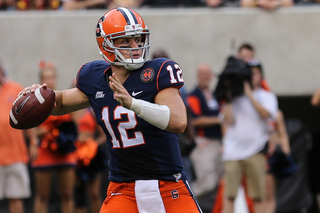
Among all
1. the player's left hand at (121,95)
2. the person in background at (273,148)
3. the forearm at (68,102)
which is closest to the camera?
the player's left hand at (121,95)

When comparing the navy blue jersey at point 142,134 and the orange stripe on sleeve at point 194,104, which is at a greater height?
the navy blue jersey at point 142,134

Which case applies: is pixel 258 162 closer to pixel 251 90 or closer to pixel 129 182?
pixel 251 90

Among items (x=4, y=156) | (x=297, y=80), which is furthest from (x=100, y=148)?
(x=297, y=80)

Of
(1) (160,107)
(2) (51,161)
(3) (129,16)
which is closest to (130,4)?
(2) (51,161)

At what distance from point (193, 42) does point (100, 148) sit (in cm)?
214

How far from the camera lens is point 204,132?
6.58m

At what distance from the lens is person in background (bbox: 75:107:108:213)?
254 inches

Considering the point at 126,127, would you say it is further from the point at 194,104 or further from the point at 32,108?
the point at 194,104

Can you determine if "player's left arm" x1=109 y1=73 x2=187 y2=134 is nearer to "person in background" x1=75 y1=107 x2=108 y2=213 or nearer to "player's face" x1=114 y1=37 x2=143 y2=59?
"player's face" x1=114 y1=37 x2=143 y2=59

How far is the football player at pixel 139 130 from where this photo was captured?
326 cm

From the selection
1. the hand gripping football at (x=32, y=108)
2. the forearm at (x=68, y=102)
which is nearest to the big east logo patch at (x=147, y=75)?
the forearm at (x=68, y=102)

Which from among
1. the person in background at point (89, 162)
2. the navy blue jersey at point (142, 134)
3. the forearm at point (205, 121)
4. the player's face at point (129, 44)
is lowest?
the person in background at point (89, 162)

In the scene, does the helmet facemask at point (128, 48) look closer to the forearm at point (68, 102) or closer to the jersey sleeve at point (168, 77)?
the jersey sleeve at point (168, 77)

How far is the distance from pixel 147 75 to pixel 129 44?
27 centimetres
